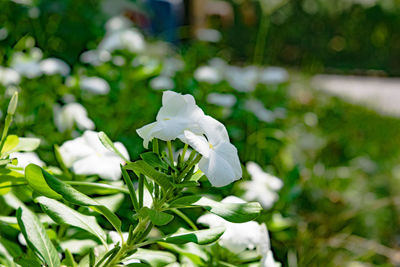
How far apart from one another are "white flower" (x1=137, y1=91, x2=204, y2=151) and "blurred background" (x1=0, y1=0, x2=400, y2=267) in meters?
0.61

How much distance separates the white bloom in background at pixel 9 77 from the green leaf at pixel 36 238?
1.01m

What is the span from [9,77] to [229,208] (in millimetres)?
1192

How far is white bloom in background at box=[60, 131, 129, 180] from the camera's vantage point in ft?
2.95

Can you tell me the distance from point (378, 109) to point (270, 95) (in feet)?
7.01

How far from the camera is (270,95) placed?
259cm

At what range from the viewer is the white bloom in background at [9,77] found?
1.57m

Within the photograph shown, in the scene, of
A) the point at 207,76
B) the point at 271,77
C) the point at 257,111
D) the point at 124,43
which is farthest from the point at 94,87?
the point at 271,77

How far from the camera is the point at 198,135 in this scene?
2.14ft

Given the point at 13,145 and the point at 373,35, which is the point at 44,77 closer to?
the point at 13,145

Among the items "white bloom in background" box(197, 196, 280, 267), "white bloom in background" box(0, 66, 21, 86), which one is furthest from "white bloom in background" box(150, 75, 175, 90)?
"white bloom in background" box(197, 196, 280, 267)

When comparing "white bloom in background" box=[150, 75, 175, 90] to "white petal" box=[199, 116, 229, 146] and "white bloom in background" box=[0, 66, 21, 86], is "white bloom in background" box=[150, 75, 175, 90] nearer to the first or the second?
"white bloom in background" box=[0, 66, 21, 86]

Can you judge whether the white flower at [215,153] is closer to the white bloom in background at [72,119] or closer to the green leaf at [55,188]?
the green leaf at [55,188]

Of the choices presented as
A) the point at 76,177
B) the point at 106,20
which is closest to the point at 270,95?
the point at 106,20

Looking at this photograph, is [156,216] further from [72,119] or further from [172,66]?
[172,66]
